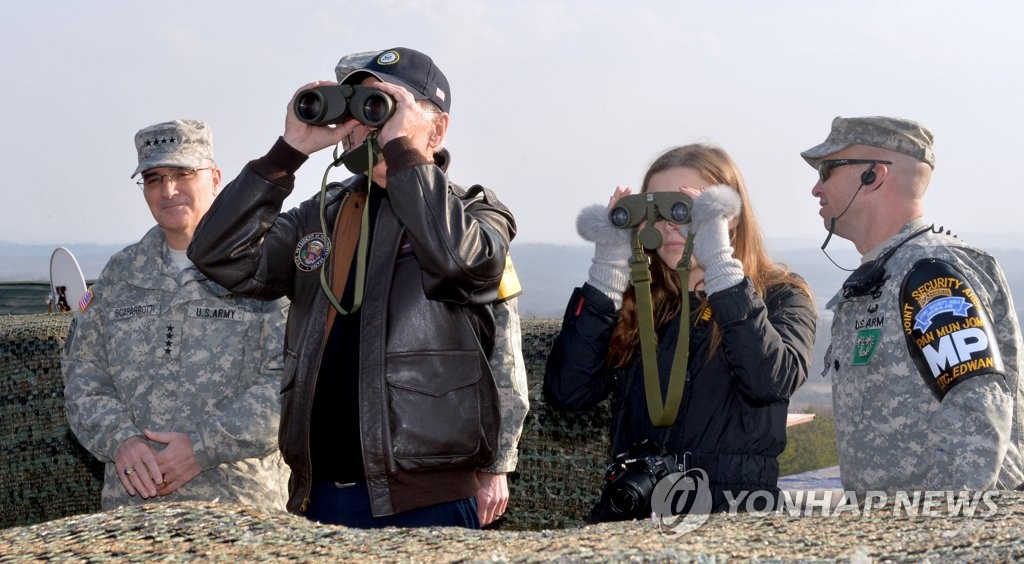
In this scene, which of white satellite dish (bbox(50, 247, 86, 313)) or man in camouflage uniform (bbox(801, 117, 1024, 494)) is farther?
white satellite dish (bbox(50, 247, 86, 313))

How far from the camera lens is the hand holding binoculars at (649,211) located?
345 cm

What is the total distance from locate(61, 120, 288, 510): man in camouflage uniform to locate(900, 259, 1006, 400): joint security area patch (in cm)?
229

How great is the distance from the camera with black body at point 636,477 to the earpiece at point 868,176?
127cm

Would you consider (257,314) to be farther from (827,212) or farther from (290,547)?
(290,547)

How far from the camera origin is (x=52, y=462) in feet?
18.6

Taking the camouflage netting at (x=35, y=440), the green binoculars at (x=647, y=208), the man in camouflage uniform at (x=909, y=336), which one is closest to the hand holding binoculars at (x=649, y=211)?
the green binoculars at (x=647, y=208)

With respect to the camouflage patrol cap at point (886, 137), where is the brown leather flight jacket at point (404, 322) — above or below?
below

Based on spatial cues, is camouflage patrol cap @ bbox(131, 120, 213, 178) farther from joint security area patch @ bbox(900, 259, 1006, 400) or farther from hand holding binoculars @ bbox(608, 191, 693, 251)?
joint security area patch @ bbox(900, 259, 1006, 400)

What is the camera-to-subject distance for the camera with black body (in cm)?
307

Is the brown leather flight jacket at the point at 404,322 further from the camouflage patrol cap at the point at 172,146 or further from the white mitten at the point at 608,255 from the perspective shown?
the camouflage patrol cap at the point at 172,146

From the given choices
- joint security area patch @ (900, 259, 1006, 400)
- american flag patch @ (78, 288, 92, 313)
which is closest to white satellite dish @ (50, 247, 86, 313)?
american flag patch @ (78, 288, 92, 313)

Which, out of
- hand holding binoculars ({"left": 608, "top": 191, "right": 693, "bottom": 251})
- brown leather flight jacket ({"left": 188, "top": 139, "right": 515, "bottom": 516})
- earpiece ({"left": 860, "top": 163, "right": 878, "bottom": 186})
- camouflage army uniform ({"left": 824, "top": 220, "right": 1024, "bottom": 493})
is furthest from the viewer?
earpiece ({"left": 860, "top": 163, "right": 878, "bottom": 186})

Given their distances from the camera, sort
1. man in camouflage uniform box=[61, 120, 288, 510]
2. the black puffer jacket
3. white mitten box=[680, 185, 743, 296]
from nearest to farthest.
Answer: the black puffer jacket < white mitten box=[680, 185, 743, 296] < man in camouflage uniform box=[61, 120, 288, 510]
